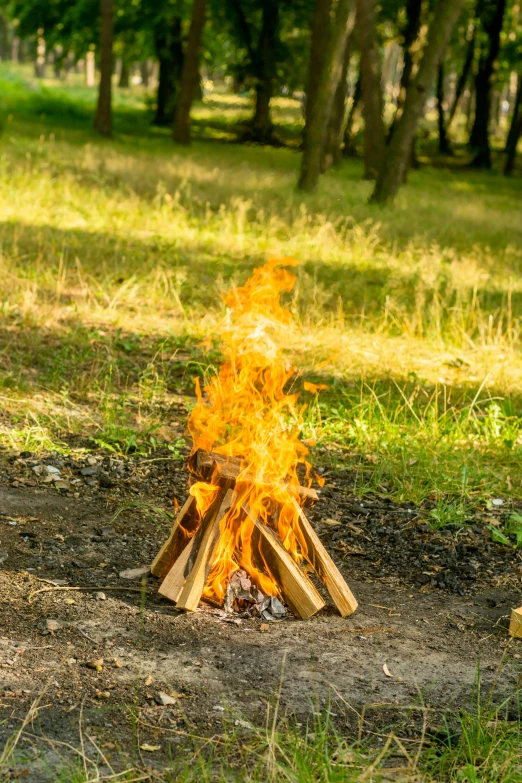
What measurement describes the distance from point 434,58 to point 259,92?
17.8 meters

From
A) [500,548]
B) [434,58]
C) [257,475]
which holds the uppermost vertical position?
[434,58]

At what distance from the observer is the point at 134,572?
13.7 ft

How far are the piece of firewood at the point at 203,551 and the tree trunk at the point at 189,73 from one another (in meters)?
23.5

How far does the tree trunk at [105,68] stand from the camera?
24.5 metres

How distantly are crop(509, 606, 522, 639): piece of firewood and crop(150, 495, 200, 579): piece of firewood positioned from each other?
4.65ft

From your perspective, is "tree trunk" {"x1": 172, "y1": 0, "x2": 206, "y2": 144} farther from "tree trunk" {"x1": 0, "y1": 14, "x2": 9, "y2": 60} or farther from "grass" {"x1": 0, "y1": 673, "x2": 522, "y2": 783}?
"tree trunk" {"x1": 0, "y1": 14, "x2": 9, "y2": 60}

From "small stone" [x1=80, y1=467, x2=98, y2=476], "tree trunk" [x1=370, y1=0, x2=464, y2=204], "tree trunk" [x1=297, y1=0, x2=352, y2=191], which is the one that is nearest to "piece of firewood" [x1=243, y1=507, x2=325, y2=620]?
"small stone" [x1=80, y1=467, x2=98, y2=476]

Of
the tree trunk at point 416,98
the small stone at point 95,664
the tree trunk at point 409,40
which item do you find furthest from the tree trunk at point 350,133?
the small stone at point 95,664

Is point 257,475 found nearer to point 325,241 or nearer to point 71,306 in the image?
point 71,306

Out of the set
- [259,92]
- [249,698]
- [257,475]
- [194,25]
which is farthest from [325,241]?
[259,92]

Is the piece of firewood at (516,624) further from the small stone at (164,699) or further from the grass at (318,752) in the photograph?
the small stone at (164,699)

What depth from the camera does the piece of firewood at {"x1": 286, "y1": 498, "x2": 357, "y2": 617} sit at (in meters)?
3.93

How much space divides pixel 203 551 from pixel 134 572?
48 cm

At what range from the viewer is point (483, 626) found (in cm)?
399
